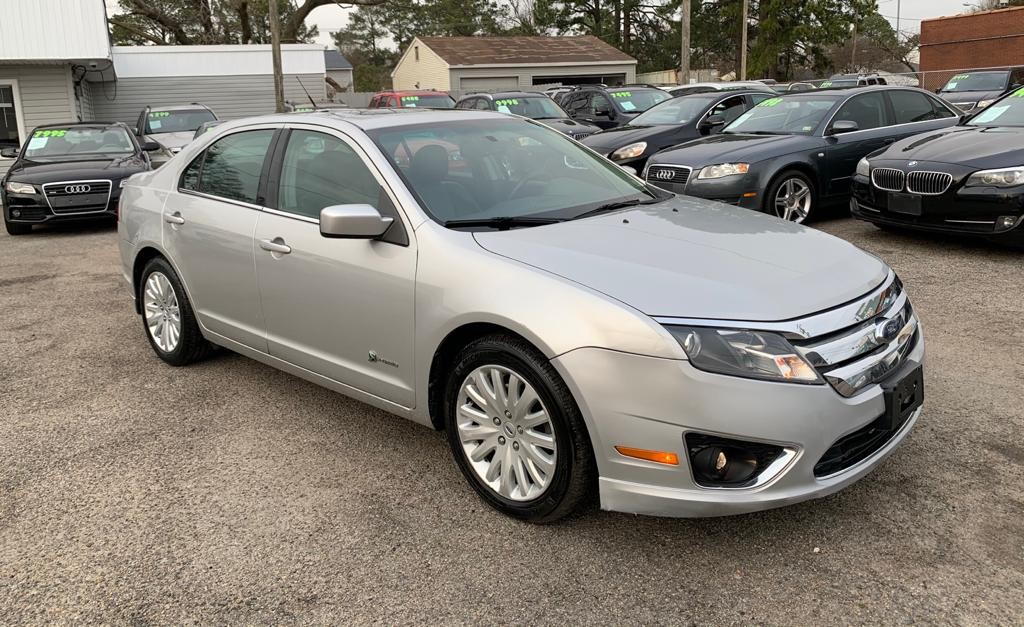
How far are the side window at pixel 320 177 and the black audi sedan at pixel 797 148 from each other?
485 cm

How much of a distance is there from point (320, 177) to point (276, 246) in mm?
403

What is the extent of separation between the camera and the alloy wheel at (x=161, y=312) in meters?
5.07

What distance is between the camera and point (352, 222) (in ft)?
11.2

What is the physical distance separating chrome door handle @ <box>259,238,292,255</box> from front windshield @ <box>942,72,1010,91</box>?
67.4ft

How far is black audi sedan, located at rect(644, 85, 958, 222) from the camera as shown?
26.7ft

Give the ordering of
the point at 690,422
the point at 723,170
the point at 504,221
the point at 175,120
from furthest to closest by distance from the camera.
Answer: the point at 175,120
the point at 723,170
the point at 504,221
the point at 690,422

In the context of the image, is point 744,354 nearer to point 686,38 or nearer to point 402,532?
point 402,532

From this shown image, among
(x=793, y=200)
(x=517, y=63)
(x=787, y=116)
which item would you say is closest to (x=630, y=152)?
(x=787, y=116)

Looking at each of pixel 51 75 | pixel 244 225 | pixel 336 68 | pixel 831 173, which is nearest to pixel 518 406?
pixel 244 225

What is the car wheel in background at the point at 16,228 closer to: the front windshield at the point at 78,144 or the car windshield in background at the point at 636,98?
the front windshield at the point at 78,144

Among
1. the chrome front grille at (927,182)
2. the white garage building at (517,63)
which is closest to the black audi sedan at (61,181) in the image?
the chrome front grille at (927,182)

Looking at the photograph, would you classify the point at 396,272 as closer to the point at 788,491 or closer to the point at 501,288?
the point at 501,288

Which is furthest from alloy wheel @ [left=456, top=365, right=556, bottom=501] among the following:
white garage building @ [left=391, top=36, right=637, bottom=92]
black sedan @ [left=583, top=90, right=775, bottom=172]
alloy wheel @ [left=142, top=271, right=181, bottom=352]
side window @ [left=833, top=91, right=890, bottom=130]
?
white garage building @ [left=391, top=36, right=637, bottom=92]

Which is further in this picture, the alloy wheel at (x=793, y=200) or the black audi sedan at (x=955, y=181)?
the alloy wheel at (x=793, y=200)
